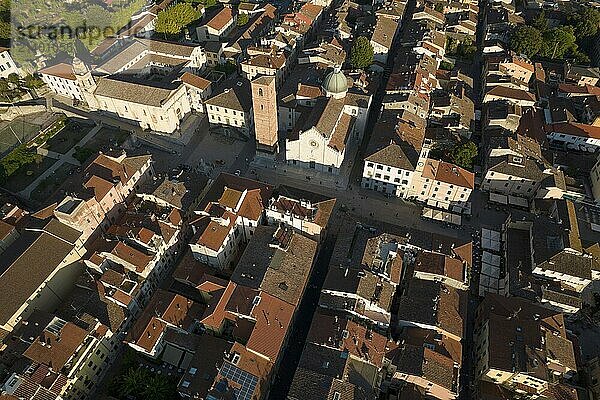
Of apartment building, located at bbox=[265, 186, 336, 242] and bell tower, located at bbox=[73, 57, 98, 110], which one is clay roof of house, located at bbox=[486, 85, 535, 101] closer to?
apartment building, located at bbox=[265, 186, 336, 242]

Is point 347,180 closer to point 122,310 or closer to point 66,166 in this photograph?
point 122,310

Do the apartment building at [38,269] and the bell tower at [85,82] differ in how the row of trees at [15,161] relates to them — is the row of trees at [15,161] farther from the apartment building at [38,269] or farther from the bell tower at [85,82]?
the apartment building at [38,269]

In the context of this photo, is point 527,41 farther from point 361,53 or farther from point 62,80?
point 62,80

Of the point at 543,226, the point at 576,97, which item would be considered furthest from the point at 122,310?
the point at 576,97

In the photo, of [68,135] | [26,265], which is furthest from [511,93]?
[68,135]

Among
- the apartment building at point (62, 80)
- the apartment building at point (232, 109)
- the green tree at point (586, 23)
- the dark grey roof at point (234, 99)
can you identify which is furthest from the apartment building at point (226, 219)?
the green tree at point (586, 23)

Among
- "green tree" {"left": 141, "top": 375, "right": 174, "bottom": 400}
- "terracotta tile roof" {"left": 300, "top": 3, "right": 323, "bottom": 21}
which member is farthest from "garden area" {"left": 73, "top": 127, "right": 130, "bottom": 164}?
"terracotta tile roof" {"left": 300, "top": 3, "right": 323, "bottom": 21}
